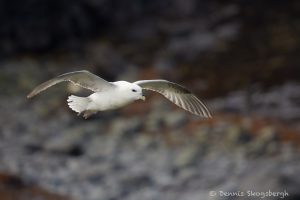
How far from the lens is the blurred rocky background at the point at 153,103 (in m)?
16.5

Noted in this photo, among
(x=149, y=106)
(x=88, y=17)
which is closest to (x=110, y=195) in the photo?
(x=149, y=106)

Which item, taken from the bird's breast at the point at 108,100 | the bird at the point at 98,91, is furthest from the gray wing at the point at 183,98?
the bird's breast at the point at 108,100

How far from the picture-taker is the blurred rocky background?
16516 mm

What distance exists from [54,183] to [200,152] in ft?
8.69

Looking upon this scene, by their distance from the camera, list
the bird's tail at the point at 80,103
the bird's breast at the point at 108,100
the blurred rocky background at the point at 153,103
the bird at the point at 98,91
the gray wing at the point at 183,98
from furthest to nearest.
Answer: the blurred rocky background at the point at 153,103 < the gray wing at the point at 183,98 < the bird's tail at the point at 80,103 < the bird's breast at the point at 108,100 < the bird at the point at 98,91

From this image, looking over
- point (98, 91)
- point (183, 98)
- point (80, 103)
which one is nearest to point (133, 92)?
point (98, 91)

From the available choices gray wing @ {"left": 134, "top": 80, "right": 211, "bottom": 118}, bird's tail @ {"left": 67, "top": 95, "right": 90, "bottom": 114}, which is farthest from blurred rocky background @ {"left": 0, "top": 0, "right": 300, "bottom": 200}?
bird's tail @ {"left": 67, "top": 95, "right": 90, "bottom": 114}

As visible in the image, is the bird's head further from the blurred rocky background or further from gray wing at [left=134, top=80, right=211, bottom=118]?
the blurred rocky background

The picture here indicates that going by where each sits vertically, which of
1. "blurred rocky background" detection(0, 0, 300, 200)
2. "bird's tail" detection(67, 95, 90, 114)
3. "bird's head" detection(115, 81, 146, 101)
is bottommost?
"bird's head" detection(115, 81, 146, 101)

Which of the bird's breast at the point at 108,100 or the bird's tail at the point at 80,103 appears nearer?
the bird's breast at the point at 108,100

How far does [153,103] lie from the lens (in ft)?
64.6

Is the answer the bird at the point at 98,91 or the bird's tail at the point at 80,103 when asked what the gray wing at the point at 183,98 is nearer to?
the bird at the point at 98,91

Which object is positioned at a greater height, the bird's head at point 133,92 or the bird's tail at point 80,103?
the bird's tail at point 80,103

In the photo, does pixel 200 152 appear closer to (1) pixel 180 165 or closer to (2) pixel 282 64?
(1) pixel 180 165
